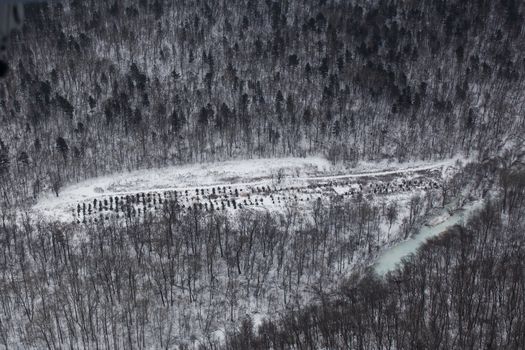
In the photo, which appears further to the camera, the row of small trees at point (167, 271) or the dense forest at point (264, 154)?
the row of small trees at point (167, 271)

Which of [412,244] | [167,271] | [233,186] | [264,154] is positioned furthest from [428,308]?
[264,154]

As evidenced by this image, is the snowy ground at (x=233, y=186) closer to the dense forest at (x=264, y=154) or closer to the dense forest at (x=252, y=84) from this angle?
the dense forest at (x=264, y=154)

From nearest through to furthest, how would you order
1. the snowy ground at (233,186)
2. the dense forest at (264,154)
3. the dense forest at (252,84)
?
the dense forest at (264,154) → the snowy ground at (233,186) → the dense forest at (252,84)

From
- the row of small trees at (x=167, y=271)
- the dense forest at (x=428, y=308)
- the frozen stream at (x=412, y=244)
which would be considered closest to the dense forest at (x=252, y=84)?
the row of small trees at (x=167, y=271)

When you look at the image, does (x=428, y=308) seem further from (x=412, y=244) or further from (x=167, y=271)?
(x=167, y=271)

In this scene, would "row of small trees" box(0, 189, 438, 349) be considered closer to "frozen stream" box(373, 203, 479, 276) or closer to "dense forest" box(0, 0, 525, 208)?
"frozen stream" box(373, 203, 479, 276)

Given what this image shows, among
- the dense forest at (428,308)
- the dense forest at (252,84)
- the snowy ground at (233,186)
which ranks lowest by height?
the dense forest at (428,308)
